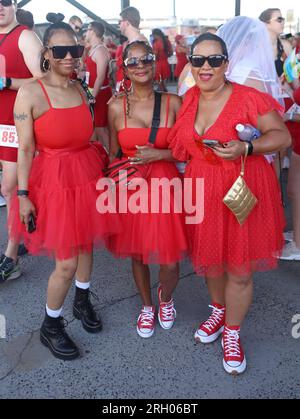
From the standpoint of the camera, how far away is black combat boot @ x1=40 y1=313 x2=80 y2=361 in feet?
8.38

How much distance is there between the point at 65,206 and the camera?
235 cm

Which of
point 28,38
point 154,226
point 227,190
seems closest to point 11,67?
point 28,38

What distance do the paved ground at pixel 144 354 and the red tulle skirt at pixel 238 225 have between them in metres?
0.59

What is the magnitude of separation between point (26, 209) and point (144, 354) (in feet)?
3.59

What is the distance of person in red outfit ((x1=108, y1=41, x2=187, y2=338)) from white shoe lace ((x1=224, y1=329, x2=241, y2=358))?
20.1 inches

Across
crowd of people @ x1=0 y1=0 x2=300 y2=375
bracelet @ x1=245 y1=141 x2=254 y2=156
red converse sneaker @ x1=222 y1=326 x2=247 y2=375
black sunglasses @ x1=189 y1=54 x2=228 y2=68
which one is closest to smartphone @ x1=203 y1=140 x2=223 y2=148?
crowd of people @ x1=0 y1=0 x2=300 y2=375

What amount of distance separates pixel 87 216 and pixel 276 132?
1.09 m

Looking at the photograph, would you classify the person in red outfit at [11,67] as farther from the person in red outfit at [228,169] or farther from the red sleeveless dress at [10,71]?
the person in red outfit at [228,169]

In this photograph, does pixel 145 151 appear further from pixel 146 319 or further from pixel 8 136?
pixel 8 136

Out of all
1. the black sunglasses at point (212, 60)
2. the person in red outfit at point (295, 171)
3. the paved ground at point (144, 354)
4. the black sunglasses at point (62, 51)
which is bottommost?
the paved ground at point (144, 354)

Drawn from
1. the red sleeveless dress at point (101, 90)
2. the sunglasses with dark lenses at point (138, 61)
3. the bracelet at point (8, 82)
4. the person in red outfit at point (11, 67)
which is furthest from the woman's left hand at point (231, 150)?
the red sleeveless dress at point (101, 90)

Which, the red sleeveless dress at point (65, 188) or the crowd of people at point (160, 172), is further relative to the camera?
the red sleeveless dress at point (65, 188)

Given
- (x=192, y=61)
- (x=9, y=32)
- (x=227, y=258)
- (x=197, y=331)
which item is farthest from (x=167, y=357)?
(x=9, y=32)

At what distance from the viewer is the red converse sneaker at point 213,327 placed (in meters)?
2.68
